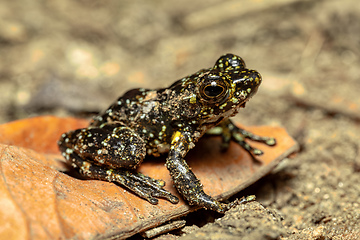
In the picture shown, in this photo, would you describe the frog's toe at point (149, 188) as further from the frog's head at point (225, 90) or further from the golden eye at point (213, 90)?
the golden eye at point (213, 90)

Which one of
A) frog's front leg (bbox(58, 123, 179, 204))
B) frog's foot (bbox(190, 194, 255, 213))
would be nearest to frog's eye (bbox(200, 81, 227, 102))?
frog's front leg (bbox(58, 123, 179, 204))

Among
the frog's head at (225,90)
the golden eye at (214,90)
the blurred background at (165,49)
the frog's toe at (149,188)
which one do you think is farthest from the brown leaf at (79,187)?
the blurred background at (165,49)

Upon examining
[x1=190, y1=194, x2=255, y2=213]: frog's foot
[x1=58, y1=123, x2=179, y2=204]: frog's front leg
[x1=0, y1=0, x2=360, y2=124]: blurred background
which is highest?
[x1=0, y1=0, x2=360, y2=124]: blurred background

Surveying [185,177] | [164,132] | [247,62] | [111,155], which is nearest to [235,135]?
[164,132]

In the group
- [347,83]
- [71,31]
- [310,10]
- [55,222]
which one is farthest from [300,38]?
[55,222]

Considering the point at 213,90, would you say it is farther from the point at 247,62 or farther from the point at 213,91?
the point at 247,62

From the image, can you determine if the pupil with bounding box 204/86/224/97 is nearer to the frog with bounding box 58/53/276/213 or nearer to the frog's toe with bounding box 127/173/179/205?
the frog with bounding box 58/53/276/213
